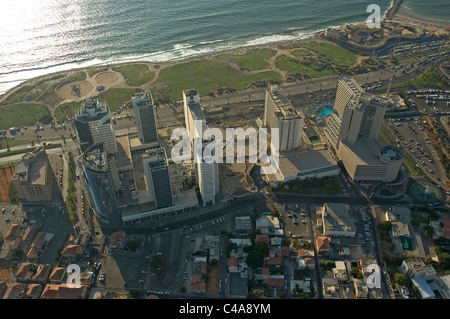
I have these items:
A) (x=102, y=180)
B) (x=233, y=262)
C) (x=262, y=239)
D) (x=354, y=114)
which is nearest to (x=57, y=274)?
(x=102, y=180)

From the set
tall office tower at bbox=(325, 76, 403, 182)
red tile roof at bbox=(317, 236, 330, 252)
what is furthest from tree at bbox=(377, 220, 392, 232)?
tall office tower at bbox=(325, 76, 403, 182)

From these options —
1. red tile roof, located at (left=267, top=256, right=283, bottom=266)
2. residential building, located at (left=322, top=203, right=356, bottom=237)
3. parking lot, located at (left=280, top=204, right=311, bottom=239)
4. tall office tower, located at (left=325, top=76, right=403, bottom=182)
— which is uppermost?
tall office tower, located at (left=325, top=76, right=403, bottom=182)

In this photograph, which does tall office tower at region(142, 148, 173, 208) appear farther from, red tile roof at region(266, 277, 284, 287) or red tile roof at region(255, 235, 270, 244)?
red tile roof at region(266, 277, 284, 287)

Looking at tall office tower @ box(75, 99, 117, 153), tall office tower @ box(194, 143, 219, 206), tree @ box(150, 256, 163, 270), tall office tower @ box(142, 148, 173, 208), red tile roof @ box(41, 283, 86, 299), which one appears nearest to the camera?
red tile roof @ box(41, 283, 86, 299)

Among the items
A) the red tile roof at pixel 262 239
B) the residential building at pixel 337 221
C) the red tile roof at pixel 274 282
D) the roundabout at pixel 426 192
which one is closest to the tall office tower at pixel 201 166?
the red tile roof at pixel 262 239

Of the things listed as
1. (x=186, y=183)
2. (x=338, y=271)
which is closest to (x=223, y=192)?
(x=186, y=183)

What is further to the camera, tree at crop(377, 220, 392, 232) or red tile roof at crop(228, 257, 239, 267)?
tree at crop(377, 220, 392, 232)

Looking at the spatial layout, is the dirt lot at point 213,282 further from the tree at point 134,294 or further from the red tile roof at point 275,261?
the tree at point 134,294
